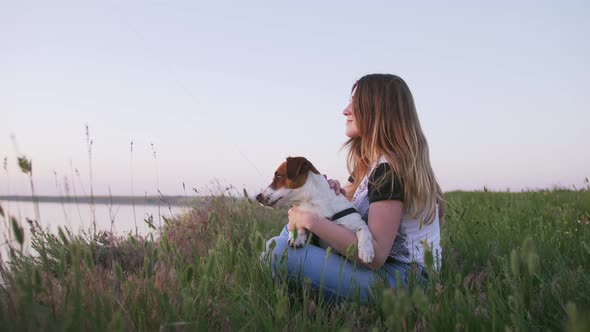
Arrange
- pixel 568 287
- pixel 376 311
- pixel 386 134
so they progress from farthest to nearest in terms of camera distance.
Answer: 1. pixel 386 134
2. pixel 376 311
3. pixel 568 287

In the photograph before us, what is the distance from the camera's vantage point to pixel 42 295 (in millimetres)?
2379

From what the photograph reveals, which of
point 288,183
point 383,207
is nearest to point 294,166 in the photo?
point 288,183

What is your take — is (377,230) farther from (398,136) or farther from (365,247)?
(398,136)

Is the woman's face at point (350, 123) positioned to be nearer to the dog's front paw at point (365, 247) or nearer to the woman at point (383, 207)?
the woman at point (383, 207)

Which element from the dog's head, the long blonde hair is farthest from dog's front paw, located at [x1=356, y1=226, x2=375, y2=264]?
the dog's head

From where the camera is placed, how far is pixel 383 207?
3209mm

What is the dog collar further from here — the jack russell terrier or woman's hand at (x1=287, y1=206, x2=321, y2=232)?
woman's hand at (x1=287, y1=206, x2=321, y2=232)

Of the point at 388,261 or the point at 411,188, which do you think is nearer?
the point at 411,188

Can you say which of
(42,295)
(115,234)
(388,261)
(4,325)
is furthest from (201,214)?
(4,325)

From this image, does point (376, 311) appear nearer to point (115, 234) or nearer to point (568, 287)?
point (568, 287)

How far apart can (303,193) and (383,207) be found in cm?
61

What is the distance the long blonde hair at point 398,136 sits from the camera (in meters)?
3.31

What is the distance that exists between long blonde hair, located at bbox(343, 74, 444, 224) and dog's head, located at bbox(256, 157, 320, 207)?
49 centimetres

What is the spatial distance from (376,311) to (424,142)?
1291mm
